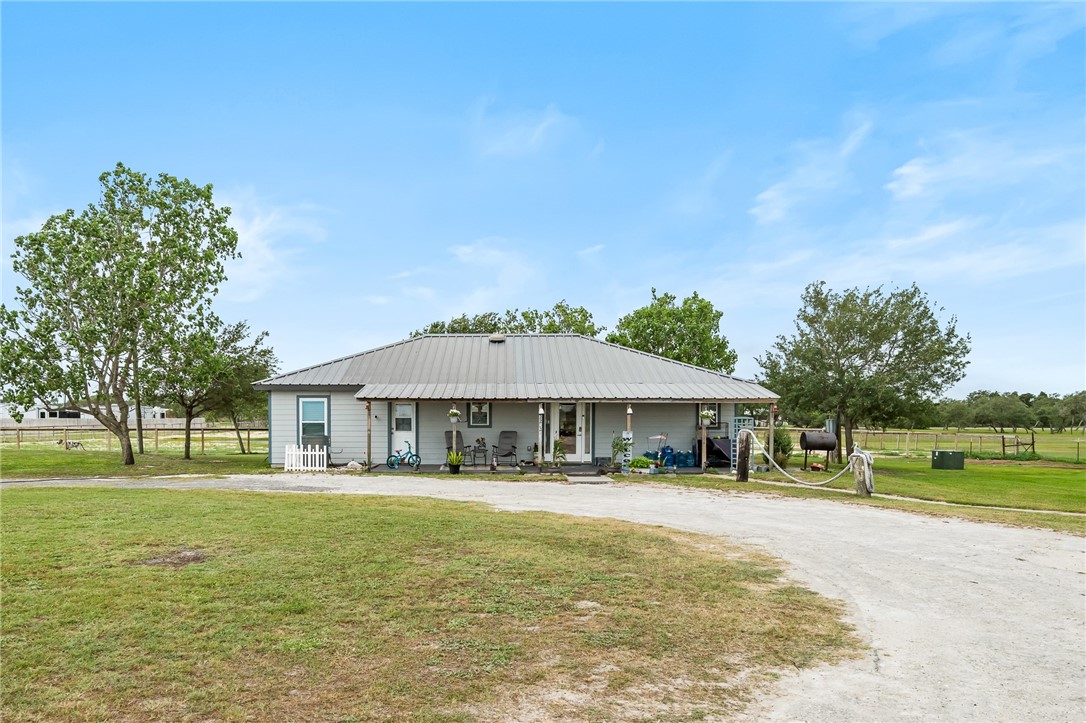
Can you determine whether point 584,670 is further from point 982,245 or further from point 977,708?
point 982,245

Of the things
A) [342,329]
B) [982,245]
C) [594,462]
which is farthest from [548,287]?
[982,245]

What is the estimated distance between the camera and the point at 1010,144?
15.3 meters

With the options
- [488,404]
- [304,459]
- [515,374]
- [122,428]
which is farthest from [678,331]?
[122,428]

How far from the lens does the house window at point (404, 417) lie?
811 inches

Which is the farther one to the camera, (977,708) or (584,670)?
(584,670)

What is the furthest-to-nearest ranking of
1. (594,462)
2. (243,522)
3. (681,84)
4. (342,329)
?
(342,329), (594,462), (681,84), (243,522)

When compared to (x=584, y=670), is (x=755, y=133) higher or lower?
higher

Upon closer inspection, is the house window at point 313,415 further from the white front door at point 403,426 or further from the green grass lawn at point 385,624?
the green grass lawn at point 385,624

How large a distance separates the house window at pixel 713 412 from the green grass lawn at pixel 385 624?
13122mm

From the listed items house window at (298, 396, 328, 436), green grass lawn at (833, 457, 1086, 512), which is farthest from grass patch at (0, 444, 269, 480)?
green grass lawn at (833, 457, 1086, 512)

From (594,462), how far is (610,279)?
653 inches

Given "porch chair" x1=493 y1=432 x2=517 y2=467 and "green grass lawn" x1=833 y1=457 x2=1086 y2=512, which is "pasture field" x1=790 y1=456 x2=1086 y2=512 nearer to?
"green grass lawn" x1=833 y1=457 x2=1086 y2=512

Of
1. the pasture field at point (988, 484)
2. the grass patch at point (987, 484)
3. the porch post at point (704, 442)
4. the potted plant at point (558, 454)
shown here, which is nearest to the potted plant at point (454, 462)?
the potted plant at point (558, 454)

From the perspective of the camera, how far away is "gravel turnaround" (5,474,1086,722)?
148 inches
